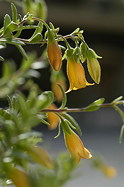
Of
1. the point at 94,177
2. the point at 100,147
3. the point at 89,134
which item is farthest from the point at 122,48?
the point at 94,177

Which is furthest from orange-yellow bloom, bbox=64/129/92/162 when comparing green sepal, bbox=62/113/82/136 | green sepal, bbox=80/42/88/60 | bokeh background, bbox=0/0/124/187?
bokeh background, bbox=0/0/124/187

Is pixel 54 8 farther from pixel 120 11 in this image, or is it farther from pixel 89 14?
pixel 120 11

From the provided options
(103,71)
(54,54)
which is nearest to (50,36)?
(54,54)

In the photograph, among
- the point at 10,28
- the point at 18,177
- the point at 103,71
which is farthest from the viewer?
the point at 103,71

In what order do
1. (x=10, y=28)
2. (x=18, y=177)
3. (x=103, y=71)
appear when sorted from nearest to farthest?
(x=18, y=177)
(x=10, y=28)
(x=103, y=71)

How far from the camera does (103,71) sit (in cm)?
607

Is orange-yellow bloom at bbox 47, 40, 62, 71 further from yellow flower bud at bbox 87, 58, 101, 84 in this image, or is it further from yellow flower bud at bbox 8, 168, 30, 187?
yellow flower bud at bbox 8, 168, 30, 187

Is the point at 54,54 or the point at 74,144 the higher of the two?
the point at 54,54

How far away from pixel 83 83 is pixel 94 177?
9.56ft

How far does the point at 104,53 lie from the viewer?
5.83m

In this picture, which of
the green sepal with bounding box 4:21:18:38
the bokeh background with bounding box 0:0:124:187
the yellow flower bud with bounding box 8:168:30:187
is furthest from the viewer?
the bokeh background with bounding box 0:0:124:187

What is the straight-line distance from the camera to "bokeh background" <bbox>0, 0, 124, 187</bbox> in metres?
3.97

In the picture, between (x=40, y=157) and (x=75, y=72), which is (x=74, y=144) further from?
(x=40, y=157)

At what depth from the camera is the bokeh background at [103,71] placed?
3974 mm
